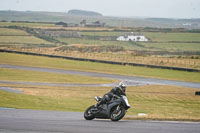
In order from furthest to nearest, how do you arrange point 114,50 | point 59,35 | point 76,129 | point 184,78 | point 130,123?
point 59,35 < point 114,50 < point 184,78 < point 130,123 < point 76,129

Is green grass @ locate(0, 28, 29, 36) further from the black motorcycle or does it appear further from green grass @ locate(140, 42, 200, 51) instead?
the black motorcycle

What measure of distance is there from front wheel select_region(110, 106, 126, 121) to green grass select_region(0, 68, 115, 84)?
31.8 m

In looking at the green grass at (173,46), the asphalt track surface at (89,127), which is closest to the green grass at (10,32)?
the green grass at (173,46)

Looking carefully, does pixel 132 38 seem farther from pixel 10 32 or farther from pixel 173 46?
pixel 10 32

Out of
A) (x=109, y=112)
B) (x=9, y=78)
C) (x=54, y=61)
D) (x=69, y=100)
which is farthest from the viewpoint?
(x=54, y=61)

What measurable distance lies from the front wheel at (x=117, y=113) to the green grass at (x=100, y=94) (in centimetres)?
177

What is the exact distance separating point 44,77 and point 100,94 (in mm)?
14586

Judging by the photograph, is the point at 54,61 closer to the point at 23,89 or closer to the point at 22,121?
the point at 23,89

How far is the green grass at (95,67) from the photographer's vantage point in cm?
6012

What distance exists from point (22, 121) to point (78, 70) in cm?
4784

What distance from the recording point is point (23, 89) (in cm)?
3941

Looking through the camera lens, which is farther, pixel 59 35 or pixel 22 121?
pixel 59 35

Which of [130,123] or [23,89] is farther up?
[130,123]

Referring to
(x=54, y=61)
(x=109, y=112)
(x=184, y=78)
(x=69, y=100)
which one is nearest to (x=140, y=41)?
(x=54, y=61)
